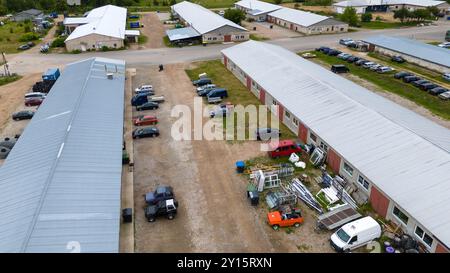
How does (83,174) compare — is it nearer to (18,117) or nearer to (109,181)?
(109,181)

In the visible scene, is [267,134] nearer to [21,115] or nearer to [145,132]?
[145,132]

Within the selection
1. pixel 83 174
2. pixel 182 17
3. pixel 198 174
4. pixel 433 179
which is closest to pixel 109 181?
pixel 83 174

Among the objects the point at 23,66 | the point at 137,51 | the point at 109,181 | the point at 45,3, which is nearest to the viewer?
the point at 109,181

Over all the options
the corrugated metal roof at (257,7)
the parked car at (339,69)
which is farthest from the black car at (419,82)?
the corrugated metal roof at (257,7)

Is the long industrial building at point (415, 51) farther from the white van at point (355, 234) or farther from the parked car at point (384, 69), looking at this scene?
the white van at point (355, 234)

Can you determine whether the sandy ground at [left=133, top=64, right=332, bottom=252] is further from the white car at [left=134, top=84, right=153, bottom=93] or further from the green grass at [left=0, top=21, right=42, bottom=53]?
the green grass at [left=0, top=21, right=42, bottom=53]

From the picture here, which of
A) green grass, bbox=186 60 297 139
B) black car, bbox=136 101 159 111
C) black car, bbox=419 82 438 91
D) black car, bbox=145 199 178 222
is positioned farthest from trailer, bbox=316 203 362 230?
black car, bbox=419 82 438 91
